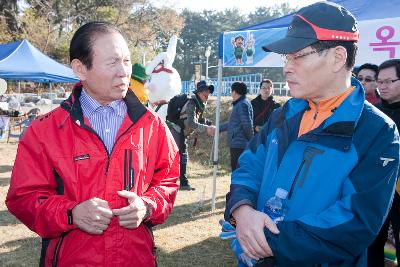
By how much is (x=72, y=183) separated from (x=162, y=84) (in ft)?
18.7

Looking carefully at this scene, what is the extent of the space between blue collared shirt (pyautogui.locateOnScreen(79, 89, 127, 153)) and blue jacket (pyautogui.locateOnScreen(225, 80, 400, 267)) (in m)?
0.62

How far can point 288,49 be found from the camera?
1541mm

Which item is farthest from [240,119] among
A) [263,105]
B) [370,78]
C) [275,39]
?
[370,78]

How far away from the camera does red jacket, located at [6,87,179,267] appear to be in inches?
65.1

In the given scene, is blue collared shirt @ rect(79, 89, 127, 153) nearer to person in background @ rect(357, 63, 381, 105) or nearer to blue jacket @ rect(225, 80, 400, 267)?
blue jacket @ rect(225, 80, 400, 267)

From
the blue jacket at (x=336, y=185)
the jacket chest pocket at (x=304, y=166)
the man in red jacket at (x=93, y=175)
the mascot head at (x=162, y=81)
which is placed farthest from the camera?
the mascot head at (x=162, y=81)

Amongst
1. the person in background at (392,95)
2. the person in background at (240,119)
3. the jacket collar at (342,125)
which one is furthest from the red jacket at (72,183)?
the person in background at (240,119)

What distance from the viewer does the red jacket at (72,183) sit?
1.65 meters

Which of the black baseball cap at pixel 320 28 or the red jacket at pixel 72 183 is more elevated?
the black baseball cap at pixel 320 28

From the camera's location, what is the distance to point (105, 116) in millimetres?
1842

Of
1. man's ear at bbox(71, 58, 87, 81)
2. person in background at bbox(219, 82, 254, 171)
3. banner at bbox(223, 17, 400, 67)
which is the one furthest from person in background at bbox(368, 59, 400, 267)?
person in background at bbox(219, 82, 254, 171)

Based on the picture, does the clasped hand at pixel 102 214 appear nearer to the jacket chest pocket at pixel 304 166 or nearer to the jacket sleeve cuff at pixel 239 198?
the jacket sleeve cuff at pixel 239 198

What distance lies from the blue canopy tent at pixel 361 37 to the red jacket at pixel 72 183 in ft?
9.90

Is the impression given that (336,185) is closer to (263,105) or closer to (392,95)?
(392,95)
